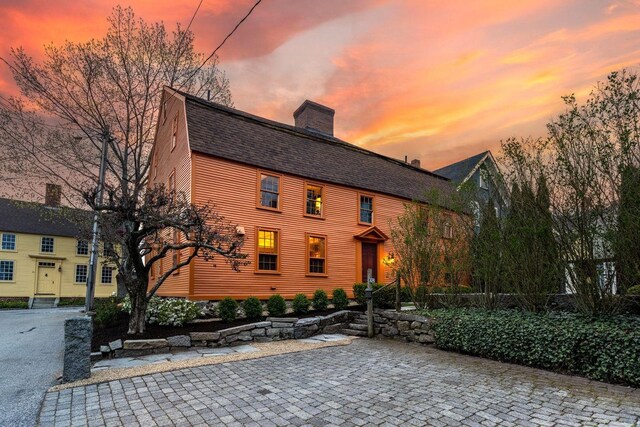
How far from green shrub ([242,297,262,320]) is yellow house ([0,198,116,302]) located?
20.3m

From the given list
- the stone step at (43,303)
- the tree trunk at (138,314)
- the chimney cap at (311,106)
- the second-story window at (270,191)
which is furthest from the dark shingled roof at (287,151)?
the stone step at (43,303)

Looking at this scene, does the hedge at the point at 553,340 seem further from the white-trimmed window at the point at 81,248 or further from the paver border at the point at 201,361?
the white-trimmed window at the point at 81,248

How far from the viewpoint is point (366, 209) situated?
16.0m

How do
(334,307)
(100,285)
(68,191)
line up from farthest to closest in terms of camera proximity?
1. (100,285)
2. (68,191)
3. (334,307)

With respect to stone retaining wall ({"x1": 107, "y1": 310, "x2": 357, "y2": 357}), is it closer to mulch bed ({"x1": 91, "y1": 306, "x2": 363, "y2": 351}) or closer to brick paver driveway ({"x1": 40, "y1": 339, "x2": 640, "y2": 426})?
mulch bed ({"x1": 91, "y1": 306, "x2": 363, "y2": 351})

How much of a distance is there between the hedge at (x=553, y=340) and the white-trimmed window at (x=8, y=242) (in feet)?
101

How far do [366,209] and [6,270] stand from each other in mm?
26352

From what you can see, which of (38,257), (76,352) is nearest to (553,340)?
(76,352)

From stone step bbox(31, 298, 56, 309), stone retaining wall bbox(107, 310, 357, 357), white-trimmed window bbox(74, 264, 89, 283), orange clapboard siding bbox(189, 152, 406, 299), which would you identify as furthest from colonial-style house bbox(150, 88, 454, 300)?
white-trimmed window bbox(74, 264, 89, 283)

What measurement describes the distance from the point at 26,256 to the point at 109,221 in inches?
966

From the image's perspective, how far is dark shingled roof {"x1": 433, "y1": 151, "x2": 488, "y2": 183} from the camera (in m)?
24.4

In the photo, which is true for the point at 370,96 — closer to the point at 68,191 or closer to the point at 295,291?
the point at 295,291

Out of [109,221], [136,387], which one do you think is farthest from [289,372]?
[109,221]

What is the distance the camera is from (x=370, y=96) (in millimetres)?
13031
